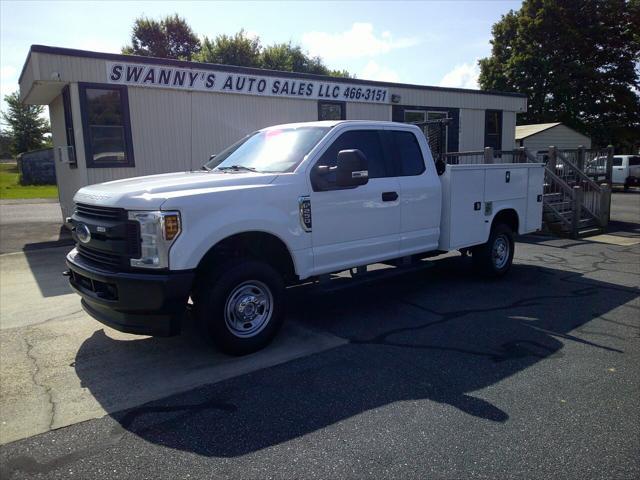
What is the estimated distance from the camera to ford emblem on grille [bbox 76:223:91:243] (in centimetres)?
450

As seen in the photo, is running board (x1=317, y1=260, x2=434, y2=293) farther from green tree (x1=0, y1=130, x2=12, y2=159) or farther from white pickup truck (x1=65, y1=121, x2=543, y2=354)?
green tree (x1=0, y1=130, x2=12, y2=159)

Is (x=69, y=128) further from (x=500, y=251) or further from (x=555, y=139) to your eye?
(x=555, y=139)

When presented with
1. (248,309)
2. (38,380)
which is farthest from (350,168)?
(38,380)

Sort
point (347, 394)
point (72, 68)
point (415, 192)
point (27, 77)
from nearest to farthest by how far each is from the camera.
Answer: point (347, 394), point (415, 192), point (72, 68), point (27, 77)

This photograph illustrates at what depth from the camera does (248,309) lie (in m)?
4.64

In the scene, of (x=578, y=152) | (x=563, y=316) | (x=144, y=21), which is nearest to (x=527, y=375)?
(x=563, y=316)

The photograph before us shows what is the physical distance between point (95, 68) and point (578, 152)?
1255 centimetres

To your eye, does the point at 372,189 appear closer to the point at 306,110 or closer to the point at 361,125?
the point at 361,125

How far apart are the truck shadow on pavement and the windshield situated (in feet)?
4.59

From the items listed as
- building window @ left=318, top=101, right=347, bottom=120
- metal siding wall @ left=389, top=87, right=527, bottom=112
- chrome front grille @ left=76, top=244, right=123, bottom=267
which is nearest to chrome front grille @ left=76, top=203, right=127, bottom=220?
chrome front grille @ left=76, top=244, right=123, bottom=267

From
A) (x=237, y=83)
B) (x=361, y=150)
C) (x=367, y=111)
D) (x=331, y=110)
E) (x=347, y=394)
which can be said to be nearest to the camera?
(x=347, y=394)

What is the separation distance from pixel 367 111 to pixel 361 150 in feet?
35.2

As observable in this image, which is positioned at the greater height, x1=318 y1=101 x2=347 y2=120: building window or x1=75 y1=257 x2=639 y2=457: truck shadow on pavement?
x1=318 y1=101 x2=347 y2=120: building window

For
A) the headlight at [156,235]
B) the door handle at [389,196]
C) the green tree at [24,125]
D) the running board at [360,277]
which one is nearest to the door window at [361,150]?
the door handle at [389,196]
